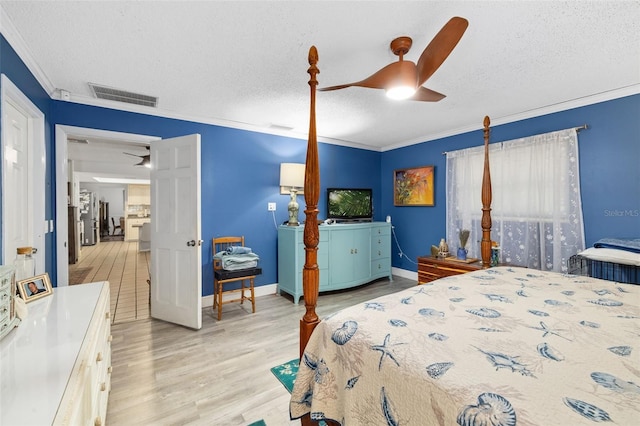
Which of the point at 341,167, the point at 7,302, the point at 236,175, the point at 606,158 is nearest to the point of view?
the point at 7,302

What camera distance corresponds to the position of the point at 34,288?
5.05ft

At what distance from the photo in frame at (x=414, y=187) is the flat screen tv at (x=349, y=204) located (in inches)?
19.7

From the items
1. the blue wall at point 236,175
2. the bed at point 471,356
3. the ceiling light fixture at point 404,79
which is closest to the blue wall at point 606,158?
the bed at point 471,356

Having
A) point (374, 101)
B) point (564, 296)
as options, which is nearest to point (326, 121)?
point (374, 101)

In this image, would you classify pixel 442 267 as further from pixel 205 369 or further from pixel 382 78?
pixel 205 369

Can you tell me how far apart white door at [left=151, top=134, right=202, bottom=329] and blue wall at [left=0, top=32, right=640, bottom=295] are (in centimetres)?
50

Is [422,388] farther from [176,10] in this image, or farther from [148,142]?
[148,142]

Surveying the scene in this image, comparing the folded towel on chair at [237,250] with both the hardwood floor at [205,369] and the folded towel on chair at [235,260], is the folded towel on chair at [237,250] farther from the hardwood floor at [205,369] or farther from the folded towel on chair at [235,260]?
the hardwood floor at [205,369]

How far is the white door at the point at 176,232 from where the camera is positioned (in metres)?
2.72

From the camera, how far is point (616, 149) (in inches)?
102

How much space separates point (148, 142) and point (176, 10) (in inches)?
75.7

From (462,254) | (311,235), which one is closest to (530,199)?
(462,254)

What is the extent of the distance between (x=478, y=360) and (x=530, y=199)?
9.95 ft

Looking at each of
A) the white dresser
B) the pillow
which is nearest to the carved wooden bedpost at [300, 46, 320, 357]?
the white dresser
